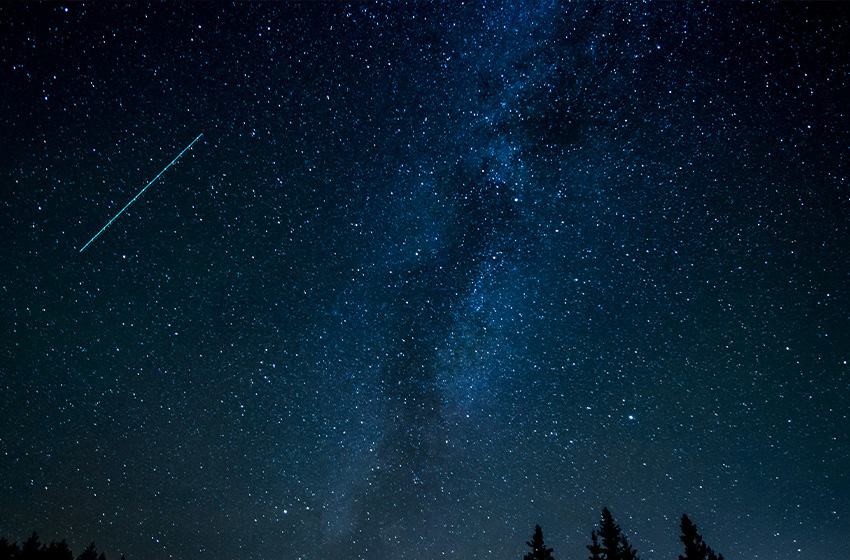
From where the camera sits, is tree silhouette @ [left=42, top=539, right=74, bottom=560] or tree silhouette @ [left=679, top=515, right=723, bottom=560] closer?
tree silhouette @ [left=679, top=515, right=723, bottom=560]

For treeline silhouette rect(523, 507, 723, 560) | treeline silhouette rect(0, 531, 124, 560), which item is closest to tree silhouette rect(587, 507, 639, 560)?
treeline silhouette rect(523, 507, 723, 560)

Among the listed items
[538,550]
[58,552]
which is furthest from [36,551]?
[538,550]

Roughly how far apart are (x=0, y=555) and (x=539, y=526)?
726 inches

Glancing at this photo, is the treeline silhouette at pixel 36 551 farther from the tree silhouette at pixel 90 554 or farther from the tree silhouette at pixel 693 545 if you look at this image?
the tree silhouette at pixel 693 545

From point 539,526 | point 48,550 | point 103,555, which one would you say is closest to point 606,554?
point 539,526

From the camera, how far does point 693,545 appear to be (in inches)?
351

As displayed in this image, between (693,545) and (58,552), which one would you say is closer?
(693,545)

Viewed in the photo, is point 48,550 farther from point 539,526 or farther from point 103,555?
point 539,526

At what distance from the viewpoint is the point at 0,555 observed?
1275cm

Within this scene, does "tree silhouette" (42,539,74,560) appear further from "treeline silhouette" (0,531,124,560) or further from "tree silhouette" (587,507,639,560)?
"tree silhouette" (587,507,639,560)

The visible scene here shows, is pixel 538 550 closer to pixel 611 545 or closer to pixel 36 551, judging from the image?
pixel 611 545

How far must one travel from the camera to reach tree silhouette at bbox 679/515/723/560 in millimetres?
8727

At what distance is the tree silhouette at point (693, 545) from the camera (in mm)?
8727

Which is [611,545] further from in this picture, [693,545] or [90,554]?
[90,554]
